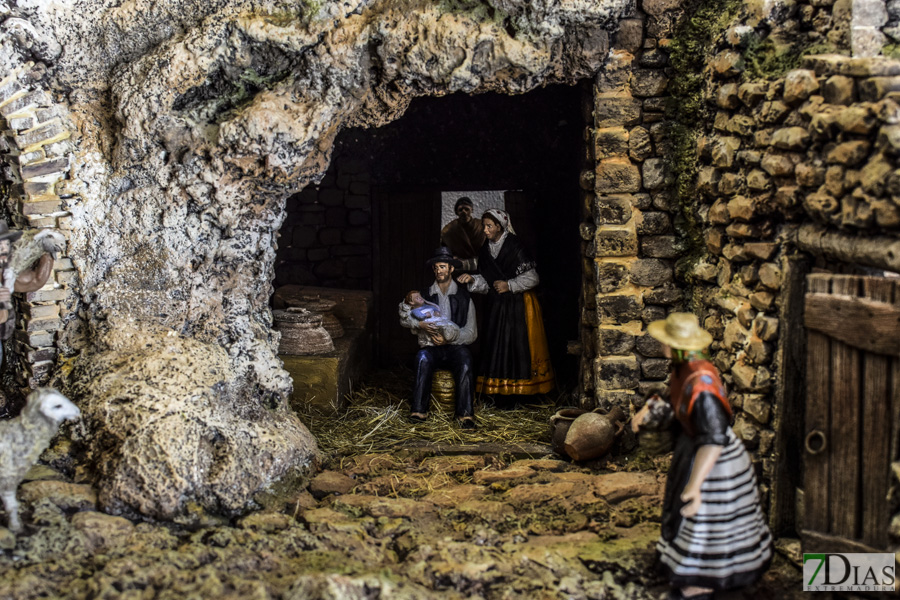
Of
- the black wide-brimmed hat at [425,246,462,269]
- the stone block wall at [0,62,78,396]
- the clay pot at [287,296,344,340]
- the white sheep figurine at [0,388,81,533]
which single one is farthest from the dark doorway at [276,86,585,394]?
the white sheep figurine at [0,388,81,533]

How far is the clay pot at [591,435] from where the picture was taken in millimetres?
5293

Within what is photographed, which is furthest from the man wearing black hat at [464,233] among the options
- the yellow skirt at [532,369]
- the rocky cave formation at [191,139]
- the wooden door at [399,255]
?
the rocky cave formation at [191,139]

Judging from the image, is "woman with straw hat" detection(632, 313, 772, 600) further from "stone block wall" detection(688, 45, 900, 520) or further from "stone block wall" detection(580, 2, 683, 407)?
"stone block wall" detection(580, 2, 683, 407)

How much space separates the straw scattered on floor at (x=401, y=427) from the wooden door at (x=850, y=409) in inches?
99.9

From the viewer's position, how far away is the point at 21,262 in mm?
4430

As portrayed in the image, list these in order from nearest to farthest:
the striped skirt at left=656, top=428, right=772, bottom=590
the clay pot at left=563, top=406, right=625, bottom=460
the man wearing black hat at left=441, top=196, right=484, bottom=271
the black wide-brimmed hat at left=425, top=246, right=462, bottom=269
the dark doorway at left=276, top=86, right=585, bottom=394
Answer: the striped skirt at left=656, top=428, right=772, bottom=590 < the clay pot at left=563, top=406, right=625, bottom=460 < the black wide-brimmed hat at left=425, top=246, right=462, bottom=269 < the man wearing black hat at left=441, top=196, right=484, bottom=271 < the dark doorway at left=276, top=86, right=585, bottom=394

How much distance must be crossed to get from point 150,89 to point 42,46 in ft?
2.14

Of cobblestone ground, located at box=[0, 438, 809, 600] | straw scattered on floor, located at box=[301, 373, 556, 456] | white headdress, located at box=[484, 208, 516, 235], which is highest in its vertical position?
white headdress, located at box=[484, 208, 516, 235]

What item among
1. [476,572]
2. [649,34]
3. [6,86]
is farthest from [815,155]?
[6,86]

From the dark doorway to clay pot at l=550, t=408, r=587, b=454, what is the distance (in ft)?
5.72

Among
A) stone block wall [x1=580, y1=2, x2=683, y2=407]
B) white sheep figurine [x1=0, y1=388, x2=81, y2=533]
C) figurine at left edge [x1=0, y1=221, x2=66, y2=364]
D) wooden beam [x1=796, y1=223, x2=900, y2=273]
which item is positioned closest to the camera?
wooden beam [x1=796, y1=223, x2=900, y2=273]

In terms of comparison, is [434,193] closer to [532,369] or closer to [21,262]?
[532,369]

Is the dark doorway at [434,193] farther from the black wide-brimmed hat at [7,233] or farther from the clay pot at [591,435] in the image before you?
the black wide-brimmed hat at [7,233]

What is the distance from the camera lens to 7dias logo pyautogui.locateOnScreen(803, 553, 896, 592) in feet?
11.5
